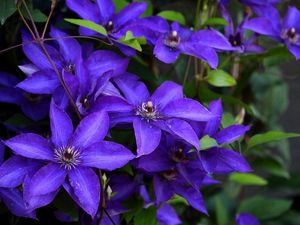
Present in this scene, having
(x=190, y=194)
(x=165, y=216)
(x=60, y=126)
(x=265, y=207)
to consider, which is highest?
(x=60, y=126)

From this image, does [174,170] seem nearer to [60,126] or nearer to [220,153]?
[220,153]

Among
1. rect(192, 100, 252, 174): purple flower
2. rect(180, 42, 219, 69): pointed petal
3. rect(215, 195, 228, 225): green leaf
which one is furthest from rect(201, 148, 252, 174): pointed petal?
rect(215, 195, 228, 225): green leaf

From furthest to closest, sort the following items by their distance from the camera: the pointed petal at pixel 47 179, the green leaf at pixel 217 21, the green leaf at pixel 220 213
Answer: the green leaf at pixel 220 213 → the green leaf at pixel 217 21 → the pointed petal at pixel 47 179

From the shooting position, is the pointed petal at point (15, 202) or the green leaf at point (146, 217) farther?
the green leaf at point (146, 217)

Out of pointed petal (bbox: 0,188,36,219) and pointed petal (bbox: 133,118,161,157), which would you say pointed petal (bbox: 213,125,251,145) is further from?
pointed petal (bbox: 0,188,36,219)

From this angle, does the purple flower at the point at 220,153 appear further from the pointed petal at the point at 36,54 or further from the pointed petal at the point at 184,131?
the pointed petal at the point at 36,54

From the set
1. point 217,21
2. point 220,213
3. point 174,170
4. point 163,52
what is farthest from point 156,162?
point 220,213

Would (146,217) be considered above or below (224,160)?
below

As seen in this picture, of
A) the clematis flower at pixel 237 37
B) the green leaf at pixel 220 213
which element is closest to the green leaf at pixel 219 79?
the clematis flower at pixel 237 37
